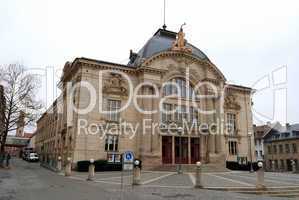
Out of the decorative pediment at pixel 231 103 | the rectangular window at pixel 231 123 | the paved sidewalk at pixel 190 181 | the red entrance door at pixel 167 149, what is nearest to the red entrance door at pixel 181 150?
the red entrance door at pixel 167 149

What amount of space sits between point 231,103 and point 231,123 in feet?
8.96

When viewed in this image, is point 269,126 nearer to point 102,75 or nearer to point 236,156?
point 236,156

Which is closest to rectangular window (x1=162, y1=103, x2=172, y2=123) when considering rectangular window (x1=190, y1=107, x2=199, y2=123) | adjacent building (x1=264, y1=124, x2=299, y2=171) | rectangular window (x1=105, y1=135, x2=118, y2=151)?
rectangular window (x1=190, y1=107, x2=199, y2=123)

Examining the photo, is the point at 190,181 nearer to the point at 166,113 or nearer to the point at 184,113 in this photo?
the point at 166,113

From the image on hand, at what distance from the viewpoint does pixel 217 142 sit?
3453 cm

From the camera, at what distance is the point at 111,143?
29.9m

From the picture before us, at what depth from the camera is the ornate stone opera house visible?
2964 cm

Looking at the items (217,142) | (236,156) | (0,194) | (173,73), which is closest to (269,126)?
(236,156)

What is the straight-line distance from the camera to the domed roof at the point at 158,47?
34344 mm

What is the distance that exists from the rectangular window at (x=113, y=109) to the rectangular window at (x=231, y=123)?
15.5 metres

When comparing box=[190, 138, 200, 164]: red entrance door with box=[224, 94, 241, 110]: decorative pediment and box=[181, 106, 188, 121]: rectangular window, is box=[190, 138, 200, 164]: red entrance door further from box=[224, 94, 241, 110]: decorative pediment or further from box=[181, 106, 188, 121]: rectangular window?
box=[224, 94, 241, 110]: decorative pediment

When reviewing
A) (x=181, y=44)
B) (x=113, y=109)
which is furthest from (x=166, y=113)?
(x=181, y=44)

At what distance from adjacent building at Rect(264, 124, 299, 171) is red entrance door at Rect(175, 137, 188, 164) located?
29.4m

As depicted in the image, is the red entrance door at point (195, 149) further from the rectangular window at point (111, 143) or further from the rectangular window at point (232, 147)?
the rectangular window at point (111, 143)
